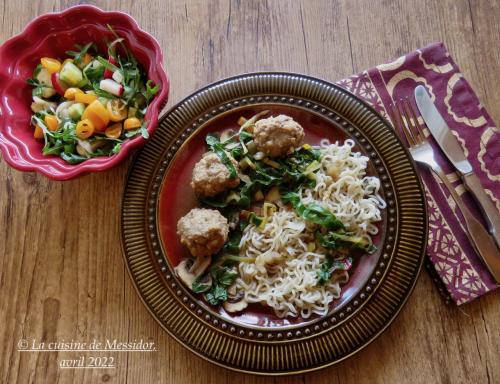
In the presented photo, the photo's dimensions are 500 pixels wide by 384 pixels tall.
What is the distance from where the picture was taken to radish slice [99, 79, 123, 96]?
3.23m

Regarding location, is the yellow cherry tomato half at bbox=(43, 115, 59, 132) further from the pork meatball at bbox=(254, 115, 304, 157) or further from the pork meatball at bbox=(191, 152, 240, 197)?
the pork meatball at bbox=(254, 115, 304, 157)

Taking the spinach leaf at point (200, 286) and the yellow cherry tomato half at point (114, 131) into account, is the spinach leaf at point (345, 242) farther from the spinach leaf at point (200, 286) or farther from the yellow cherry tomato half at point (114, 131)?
the yellow cherry tomato half at point (114, 131)

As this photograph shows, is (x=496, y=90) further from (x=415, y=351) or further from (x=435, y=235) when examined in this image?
(x=415, y=351)

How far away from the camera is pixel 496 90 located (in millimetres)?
3551

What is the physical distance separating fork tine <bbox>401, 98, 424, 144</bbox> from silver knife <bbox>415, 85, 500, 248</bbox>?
75 millimetres

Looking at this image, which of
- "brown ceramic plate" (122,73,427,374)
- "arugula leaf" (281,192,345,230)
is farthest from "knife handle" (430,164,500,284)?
"arugula leaf" (281,192,345,230)

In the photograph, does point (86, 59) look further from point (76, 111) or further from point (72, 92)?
point (76, 111)

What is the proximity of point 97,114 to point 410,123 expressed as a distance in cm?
213

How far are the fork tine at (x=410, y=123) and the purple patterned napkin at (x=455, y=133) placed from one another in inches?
2.3

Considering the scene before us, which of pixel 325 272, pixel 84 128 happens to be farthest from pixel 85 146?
pixel 325 272

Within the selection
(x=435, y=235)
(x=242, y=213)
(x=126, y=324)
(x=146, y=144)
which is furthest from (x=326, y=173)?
(x=126, y=324)

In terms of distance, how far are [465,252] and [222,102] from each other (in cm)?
193

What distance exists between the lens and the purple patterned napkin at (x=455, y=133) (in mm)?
3186

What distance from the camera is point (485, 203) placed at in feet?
10.6
